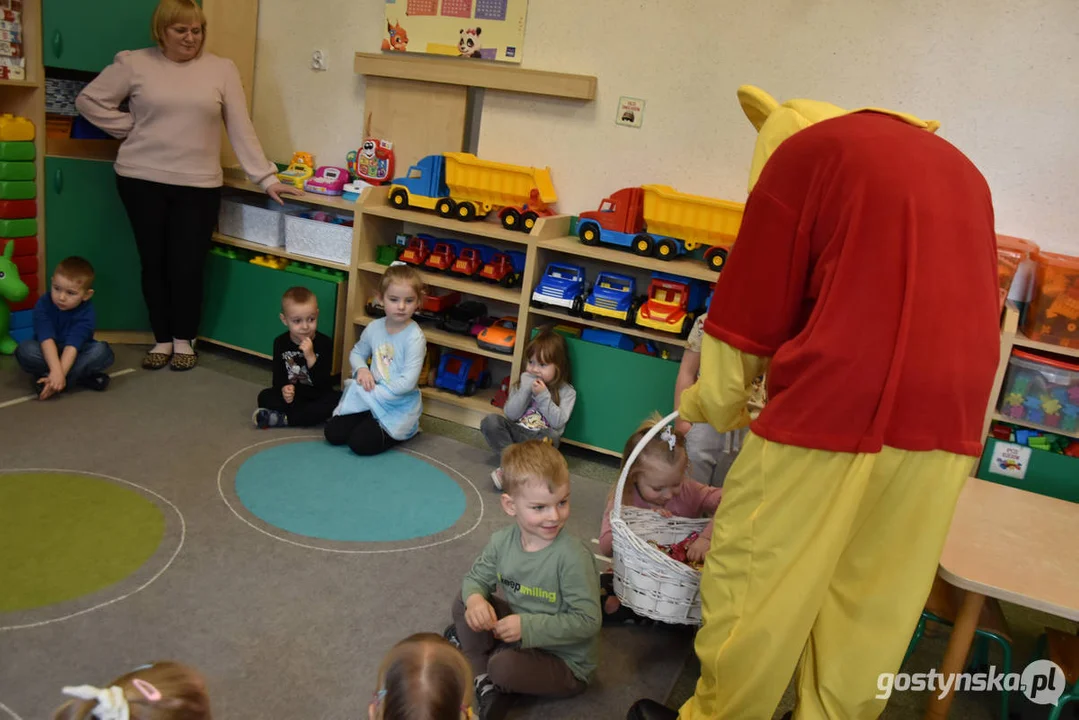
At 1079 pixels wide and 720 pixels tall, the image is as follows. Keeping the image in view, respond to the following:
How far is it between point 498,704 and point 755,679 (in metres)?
0.64

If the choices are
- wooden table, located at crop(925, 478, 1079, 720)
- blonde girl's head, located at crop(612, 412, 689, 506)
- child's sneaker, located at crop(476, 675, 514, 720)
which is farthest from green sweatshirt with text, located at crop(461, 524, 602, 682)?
wooden table, located at crop(925, 478, 1079, 720)

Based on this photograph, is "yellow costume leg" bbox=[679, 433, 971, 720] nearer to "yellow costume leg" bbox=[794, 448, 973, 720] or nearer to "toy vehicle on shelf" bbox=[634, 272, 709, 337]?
"yellow costume leg" bbox=[794, 448, 973, 720]

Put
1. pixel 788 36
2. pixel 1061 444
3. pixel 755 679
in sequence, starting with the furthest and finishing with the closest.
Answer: pixel 788 36, pixel 1061 444, pixel 755 679

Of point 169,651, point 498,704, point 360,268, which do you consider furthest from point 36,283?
point 498,704

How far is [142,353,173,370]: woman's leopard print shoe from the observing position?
4.02 m

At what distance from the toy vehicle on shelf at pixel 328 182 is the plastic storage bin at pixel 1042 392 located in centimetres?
303

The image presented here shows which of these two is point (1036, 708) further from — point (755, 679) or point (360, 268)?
point (360, 268)

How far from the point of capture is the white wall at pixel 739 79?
318 cm

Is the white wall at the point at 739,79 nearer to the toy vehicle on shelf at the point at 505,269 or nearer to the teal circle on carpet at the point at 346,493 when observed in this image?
the toy vehicle on shelf at the point at 505,269

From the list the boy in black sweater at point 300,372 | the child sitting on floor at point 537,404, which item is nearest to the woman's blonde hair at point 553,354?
the child sitting on floor at point 537,404

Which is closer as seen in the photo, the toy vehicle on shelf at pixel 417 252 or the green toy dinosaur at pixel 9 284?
the green toy dinosaur at pixel 9 284

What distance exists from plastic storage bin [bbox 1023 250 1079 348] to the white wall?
38 centimetres

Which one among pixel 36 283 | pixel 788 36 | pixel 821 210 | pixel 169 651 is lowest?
pixel 169 651

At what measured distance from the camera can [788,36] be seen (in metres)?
3.43
